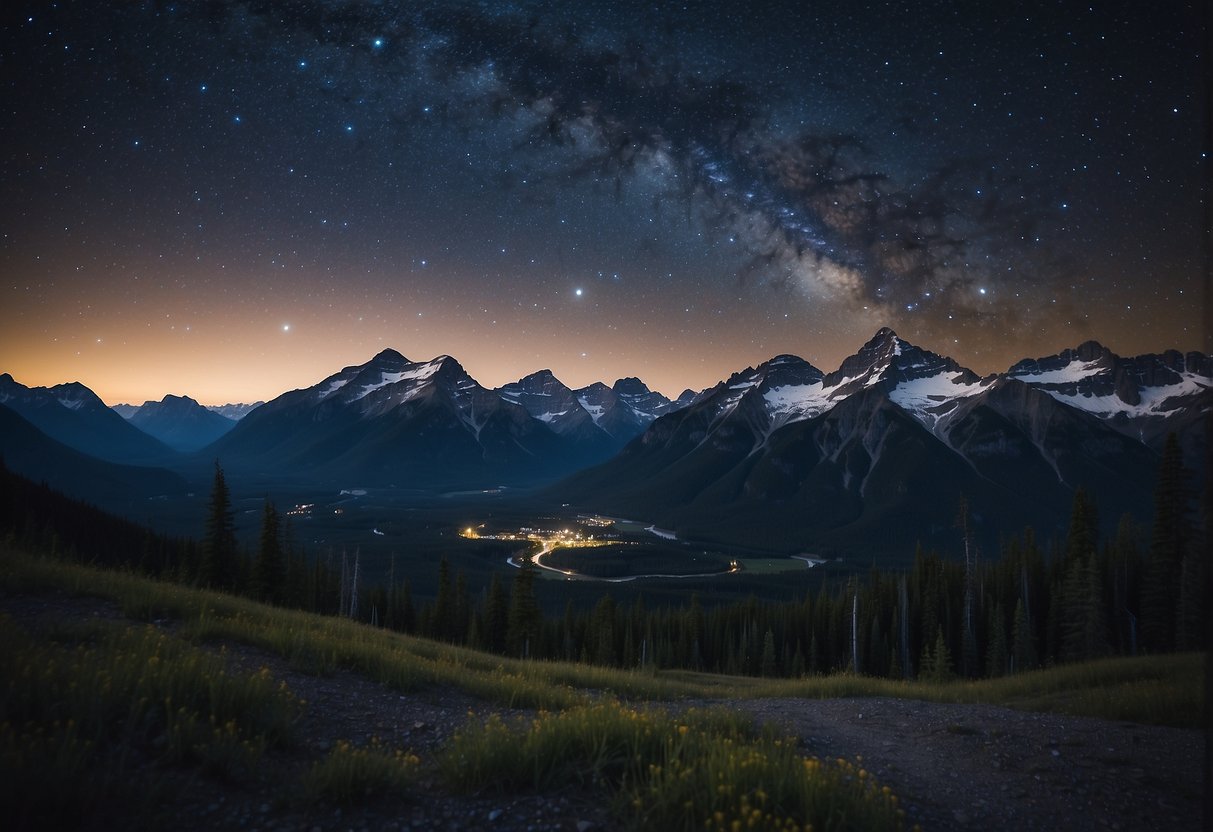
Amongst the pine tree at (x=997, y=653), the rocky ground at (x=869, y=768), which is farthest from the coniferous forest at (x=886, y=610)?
the rocky ground at (x=869, y=768)

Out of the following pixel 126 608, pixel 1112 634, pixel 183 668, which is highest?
pixel 183 668

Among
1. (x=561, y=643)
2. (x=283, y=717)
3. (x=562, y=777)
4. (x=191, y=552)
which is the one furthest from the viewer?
(x=561, y=643)

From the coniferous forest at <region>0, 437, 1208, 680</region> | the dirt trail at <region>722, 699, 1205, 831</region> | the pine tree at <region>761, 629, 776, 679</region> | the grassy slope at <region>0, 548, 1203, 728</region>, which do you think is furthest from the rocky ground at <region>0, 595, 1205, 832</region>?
the pine tree at <region>761, 629, 776, 679</region>

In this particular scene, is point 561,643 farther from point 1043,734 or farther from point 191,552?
point 1043,734

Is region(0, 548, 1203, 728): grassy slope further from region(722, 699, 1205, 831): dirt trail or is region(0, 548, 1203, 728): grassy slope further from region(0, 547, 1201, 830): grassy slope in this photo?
region(722, 699, 1205, 831): dirt trail

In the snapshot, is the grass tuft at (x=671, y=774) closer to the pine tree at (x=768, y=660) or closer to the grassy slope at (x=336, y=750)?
the grassy slope at (x=336, y=750)

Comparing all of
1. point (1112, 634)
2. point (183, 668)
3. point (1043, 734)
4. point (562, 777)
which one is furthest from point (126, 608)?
point (1112, 634)
